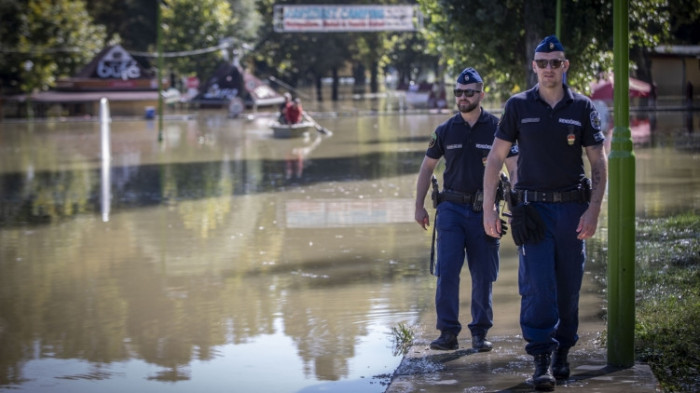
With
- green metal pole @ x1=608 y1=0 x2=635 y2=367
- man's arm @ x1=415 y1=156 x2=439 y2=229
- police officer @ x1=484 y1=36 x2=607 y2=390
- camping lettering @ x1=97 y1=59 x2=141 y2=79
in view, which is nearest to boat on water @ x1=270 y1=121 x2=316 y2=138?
camping lettering @ x1=97 y1=59 x2=141 y2=79

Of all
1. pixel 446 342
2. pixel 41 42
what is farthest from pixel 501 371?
pixel 41 42

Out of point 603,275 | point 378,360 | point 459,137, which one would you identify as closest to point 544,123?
point 459,137

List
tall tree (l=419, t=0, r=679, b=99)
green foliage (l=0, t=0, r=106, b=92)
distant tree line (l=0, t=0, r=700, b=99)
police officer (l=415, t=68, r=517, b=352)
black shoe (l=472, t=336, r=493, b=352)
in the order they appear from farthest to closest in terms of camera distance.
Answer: green foliage (l=0, t=0, r=106, b=92)
distant tree line (l=0, t=0, r=700, b=99)
tall tree (l=419, t=0, r=679, b=99)
police officer (l=415, t=68, r=517, b=352)
black shoe (l=472, t=336, r=493, b=352)

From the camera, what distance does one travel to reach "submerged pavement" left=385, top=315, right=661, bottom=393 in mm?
6414

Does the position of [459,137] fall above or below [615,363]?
above

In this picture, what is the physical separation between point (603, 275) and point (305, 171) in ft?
45.0

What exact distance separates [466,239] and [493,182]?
1367 millimetres

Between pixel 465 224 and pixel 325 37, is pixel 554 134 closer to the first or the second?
pixel 465 224

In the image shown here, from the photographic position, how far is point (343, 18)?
59.7m

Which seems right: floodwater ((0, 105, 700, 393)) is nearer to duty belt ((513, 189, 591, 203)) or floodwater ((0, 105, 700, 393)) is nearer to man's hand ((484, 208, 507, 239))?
man's hand ((484, 208, 507, 239))

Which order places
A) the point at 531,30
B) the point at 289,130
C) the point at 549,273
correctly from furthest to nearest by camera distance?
the point at 289,130 → the point at 531,30 → the point at 549,273

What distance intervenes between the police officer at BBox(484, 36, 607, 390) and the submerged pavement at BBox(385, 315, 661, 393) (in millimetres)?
227

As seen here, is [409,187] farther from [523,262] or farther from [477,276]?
[523,262]

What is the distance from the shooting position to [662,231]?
13320 millimetres
